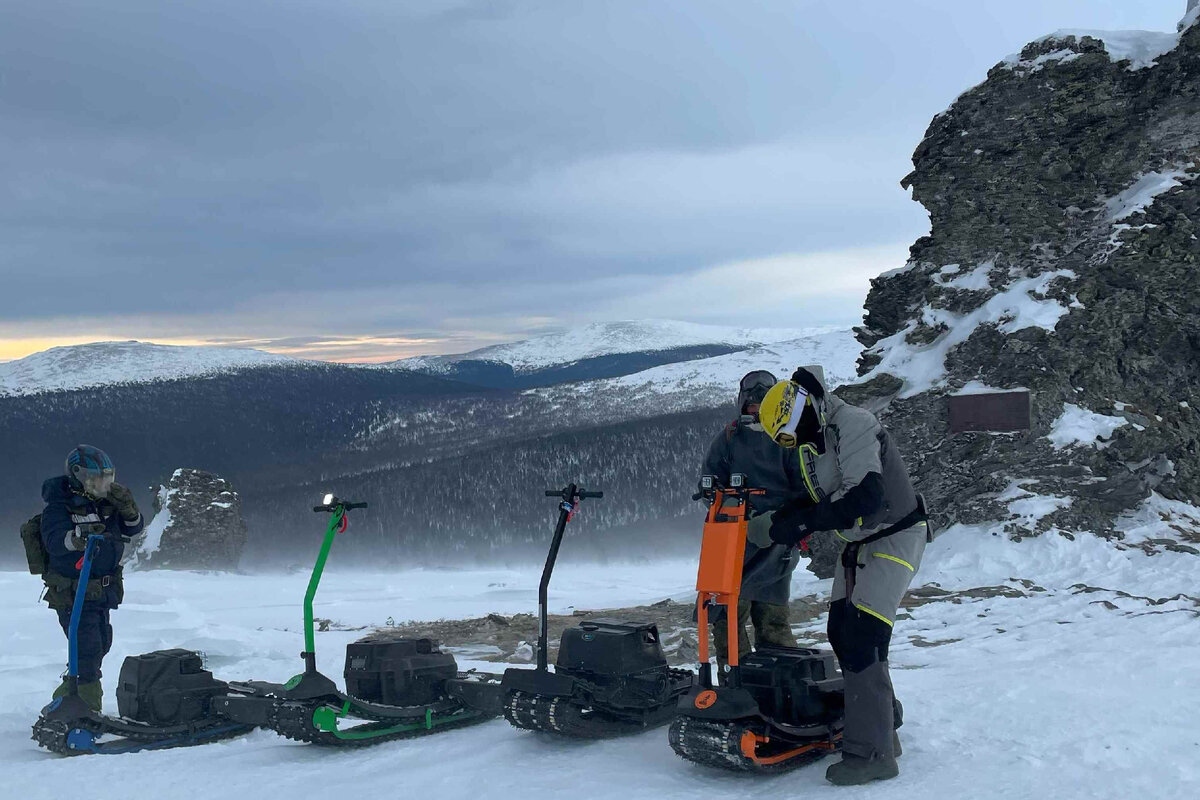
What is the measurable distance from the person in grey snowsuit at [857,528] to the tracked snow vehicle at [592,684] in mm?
1384

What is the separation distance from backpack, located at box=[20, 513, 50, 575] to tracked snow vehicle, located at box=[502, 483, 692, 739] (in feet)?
12.8

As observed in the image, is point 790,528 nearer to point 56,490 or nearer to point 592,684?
point 592,684

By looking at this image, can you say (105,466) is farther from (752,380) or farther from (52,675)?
(752,380)

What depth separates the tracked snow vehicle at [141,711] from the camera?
649 centimetres

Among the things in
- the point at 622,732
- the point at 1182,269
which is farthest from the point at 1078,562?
the point at 622,732

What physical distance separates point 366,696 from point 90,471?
109 inches

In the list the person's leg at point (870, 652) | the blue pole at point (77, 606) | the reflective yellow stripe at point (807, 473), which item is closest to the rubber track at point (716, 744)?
the person's leg at point (870, 652)

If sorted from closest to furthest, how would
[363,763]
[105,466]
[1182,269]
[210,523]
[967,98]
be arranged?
[363,763] → [105,466] → [1182,269] → [967,98] → [210,523]

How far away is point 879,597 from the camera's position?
4.72 metres

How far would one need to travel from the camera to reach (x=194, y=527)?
27781 millimetres

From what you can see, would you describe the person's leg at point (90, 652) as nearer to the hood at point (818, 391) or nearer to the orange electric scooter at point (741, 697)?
the orange electric scooter at point (741, 697)

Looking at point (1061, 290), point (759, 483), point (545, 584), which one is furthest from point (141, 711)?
point (1061, 290)

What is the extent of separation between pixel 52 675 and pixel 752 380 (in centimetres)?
706

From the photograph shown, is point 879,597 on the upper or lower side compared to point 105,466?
lower
